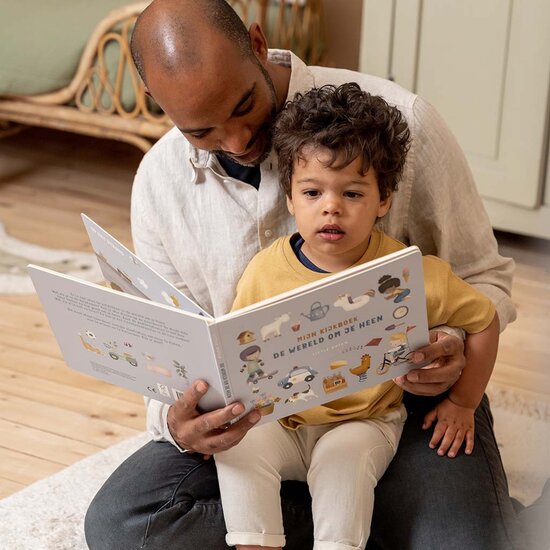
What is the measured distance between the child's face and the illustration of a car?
0.18 meters

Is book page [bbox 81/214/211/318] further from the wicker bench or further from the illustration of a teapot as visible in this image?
the wicker bench

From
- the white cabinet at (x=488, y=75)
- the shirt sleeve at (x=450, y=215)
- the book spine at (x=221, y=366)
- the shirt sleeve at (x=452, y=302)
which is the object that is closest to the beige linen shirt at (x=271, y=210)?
the shirt sleeve at (x=450, y=215)

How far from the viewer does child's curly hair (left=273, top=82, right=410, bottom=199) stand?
1.38m

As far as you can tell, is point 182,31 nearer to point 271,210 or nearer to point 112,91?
point 271,210

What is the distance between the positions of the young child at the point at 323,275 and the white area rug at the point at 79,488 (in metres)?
0.28

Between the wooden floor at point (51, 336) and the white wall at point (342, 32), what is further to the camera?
the white wall at point (342, 32)

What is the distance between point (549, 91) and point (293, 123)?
1440 millimetres

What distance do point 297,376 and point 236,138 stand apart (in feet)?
1.12

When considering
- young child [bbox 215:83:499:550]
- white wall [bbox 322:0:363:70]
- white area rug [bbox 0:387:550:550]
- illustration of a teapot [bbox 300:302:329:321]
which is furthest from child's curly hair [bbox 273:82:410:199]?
white wall [bbox 322:0:363:70]

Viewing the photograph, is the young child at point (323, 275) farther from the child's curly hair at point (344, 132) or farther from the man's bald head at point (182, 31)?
the man's bald head at point (182, 31)

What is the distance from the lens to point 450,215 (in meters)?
1.56

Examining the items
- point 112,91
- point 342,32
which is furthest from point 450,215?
point 342,32

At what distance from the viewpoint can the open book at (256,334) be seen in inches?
48.7

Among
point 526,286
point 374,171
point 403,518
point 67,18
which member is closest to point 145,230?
point 374,171
